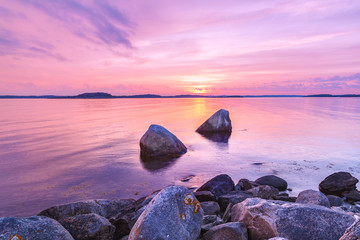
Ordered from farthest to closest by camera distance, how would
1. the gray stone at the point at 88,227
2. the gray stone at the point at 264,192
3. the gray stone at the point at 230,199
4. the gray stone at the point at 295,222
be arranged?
the gray stone at the point at 264,192
the gray stone at the point at 230,199
the gray stone at the point at 88,227
the gray stone at the point at 295,222

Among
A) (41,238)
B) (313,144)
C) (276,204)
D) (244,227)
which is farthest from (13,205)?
(313,144)

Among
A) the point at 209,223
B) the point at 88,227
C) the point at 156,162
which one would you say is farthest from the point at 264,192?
the point at 156,162

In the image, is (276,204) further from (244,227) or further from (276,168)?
(276,168)

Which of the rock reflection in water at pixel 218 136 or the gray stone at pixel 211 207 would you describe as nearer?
the gray stone at pixel 211 207

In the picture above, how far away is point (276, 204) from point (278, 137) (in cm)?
1701

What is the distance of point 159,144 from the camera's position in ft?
45.6

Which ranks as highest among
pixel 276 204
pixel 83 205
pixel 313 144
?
pixel 276 204

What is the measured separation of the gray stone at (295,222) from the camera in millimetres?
4223

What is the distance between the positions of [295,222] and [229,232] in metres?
1.20

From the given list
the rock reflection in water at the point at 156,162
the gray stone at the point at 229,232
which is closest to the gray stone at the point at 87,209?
the gray stone at the point at 229,232

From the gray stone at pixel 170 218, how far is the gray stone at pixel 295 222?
3.78 ft

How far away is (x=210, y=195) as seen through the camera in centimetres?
736

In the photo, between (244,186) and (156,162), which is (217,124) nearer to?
(156,162)

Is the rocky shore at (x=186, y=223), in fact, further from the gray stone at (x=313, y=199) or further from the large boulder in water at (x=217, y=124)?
the large boulder in water at (x=217, y=124)
